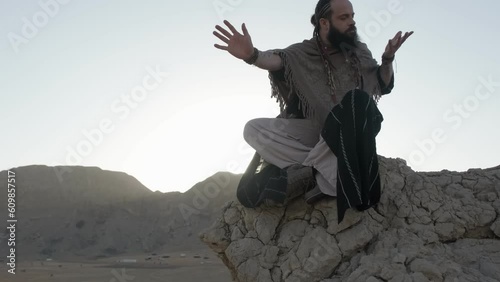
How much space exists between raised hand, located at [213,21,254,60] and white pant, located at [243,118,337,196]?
0.60 m

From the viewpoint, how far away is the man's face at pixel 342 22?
3.39 meters

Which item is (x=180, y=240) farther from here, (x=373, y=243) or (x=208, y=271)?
(x=373, y=243)

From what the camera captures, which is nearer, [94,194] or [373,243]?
[373,243]

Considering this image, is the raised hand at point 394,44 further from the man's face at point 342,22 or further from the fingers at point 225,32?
the fingers at point 225,32

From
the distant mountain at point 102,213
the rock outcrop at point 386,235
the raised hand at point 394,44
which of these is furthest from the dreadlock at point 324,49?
the distant mountain at point 102,213

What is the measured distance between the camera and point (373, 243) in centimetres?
294

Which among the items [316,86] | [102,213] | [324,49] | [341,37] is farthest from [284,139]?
[102,213]

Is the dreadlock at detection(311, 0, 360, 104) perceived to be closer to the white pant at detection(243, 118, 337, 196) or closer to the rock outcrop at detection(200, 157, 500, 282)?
the white pant at detection(243, 118, 337, 196)

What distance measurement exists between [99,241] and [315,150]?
90.4ft

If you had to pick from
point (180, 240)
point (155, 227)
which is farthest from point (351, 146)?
point (155, 227)

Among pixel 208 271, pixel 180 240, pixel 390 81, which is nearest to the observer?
pixel 390 81

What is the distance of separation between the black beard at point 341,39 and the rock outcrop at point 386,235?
79 cm

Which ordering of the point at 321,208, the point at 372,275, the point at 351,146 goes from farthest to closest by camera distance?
the point at 321,208
the point at 351,146
the point at 372,275

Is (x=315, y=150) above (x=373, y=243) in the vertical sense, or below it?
above
